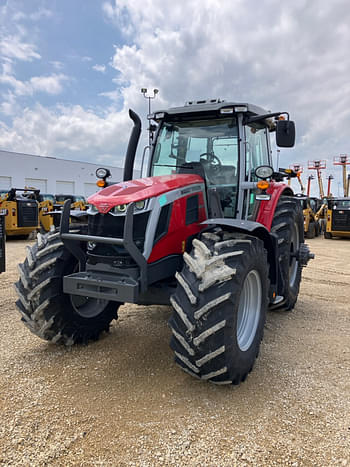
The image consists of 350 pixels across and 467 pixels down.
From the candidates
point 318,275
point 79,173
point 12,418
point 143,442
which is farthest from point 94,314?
point 79,173

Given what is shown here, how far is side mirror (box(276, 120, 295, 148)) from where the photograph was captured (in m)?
3.96

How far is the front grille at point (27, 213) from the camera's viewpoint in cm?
1366

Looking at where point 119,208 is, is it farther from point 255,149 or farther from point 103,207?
point 255,149

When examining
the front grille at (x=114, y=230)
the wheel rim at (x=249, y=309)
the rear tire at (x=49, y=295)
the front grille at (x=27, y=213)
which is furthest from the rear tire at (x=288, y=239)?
the front grille at (x=27, y=213)

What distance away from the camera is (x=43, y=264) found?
3400mm

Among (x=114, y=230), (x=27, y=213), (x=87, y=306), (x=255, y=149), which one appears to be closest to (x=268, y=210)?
(x=255, y=149)

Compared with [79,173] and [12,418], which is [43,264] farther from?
[79,173]

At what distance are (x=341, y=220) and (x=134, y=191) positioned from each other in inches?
604

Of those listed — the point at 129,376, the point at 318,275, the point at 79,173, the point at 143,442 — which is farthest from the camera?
the point at 79,173

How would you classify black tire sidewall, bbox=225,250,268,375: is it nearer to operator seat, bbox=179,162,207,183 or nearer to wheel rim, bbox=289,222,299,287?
operator seat, bbox=179,162,207,183

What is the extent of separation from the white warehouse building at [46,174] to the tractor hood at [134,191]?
107 ft

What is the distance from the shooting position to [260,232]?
3.61 m

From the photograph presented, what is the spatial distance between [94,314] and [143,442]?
1.76 m

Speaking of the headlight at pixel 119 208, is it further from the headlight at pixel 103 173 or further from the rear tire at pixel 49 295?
the headlight at pixel 103 173
